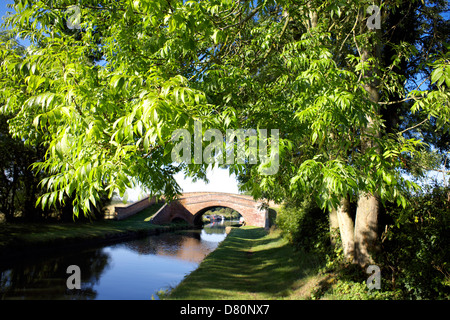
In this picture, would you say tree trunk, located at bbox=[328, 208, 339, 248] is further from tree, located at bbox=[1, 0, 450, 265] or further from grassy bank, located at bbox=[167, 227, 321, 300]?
tree, located at bbox=[1, 0, 450, 265]

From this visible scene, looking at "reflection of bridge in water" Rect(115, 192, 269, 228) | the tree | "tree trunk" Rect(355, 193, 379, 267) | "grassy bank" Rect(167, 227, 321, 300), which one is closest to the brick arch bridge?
"reflection of bridge in water" Rect(115, 192, 269, 228)

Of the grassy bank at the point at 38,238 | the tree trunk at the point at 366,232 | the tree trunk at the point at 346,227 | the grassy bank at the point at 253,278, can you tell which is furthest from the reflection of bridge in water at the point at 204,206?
the tree trunk at the point at 366,232

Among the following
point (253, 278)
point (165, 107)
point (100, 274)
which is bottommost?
point (100, 274)

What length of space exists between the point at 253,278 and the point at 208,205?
2998 cm

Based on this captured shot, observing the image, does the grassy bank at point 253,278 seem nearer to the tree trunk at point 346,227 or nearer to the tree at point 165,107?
the tree trunk at point 346,227

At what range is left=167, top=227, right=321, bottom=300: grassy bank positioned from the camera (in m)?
7.44

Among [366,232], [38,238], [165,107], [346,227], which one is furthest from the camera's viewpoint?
[38,238]

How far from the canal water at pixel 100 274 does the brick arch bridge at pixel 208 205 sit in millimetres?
20980

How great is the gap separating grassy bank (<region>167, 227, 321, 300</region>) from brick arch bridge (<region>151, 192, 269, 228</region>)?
24.1 m

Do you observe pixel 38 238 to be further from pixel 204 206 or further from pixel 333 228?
pixel 204 206

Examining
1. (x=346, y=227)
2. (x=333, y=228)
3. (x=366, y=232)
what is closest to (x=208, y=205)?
(x=333, y=228)

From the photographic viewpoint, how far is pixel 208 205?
3997cm

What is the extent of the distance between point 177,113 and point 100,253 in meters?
15.7
